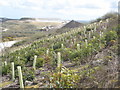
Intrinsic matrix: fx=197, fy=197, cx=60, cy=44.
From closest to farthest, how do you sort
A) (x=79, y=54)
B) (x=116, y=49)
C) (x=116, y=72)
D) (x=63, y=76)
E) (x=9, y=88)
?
1. (x=116, y=72)
2. (x=63, y=76)
3. (x=9, y=88)
4. (x=116, y=49)
5. (x=79, y=54)

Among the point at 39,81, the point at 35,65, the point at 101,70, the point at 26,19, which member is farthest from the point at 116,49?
the point at 26,19

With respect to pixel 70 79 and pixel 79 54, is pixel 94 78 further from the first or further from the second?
pixel 79 54

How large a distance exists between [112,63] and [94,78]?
614 mm

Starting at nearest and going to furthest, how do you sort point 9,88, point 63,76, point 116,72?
point 116,72
point 63,76
point 9,88

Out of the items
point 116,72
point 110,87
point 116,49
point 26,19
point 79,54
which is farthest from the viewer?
point 26,19

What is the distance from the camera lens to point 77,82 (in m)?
4.52

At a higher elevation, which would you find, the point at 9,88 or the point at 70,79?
the point at 70,79

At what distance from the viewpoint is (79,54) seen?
25.8 feet

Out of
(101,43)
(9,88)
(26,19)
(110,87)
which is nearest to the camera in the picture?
(110,87)

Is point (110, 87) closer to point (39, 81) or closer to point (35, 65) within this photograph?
point (39, 81)

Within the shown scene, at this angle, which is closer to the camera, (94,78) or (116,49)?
(94,78)

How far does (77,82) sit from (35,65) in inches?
149

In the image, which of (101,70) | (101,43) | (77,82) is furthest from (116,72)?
(101,43)

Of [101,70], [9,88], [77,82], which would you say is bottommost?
[9,88]
